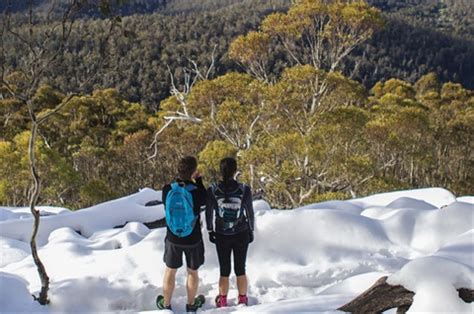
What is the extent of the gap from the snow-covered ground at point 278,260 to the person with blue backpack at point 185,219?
47 cm

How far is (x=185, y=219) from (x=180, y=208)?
0.31 ft

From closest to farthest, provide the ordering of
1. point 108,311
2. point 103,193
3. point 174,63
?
point 108,311 < point 103,193 < point 174,63

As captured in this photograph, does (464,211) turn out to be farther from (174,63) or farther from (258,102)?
(174,63)

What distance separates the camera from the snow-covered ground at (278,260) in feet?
15.8

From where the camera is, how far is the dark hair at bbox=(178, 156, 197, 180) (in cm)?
439

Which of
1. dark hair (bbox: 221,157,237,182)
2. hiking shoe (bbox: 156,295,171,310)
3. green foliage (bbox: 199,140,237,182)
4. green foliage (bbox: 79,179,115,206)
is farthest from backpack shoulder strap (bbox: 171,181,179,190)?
green foliage (bbox: 79,179,115,206)

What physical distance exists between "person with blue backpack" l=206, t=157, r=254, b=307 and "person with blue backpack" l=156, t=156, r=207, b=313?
11 cm

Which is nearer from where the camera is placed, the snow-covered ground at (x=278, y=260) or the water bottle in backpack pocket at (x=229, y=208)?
the water bottle in backpack pocket at (x=229, y=208)

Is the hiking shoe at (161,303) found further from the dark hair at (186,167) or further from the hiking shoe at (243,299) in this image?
the dark hair at (186,167)

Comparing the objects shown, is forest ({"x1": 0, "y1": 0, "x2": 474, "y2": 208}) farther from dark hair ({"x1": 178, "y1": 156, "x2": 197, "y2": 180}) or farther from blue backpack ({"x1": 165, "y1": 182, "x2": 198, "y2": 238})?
blue backpack ({"x1": 165, "y1": 182, "x2": 198, "y2": 238})

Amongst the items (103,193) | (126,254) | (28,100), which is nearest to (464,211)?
(126,254)

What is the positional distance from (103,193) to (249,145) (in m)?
7.46

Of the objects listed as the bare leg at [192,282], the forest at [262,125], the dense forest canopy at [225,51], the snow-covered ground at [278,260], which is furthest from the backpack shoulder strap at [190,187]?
the dense forest canopy at [225,51]

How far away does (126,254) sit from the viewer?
228 inches
